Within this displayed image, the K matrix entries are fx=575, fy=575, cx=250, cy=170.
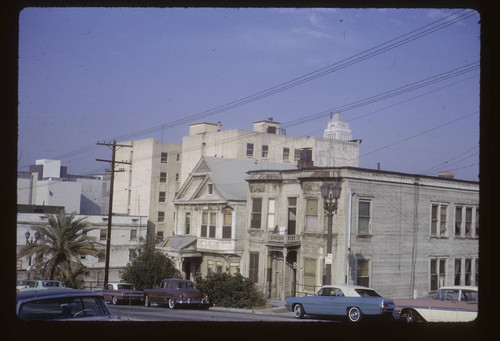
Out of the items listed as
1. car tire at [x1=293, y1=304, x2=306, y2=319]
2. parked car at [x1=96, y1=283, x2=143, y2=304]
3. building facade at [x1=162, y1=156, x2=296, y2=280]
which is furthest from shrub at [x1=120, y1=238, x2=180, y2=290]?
car tire at [x1=293, y1=304, x2=306, y2=319]

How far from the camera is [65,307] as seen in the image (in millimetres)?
6211

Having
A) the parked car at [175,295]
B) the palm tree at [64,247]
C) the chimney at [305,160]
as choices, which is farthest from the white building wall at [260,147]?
the parked car at [175,295]

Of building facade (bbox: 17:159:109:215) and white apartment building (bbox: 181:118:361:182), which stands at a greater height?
white apartment building (bbox: 181:118:361:182)

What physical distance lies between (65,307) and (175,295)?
618 inches

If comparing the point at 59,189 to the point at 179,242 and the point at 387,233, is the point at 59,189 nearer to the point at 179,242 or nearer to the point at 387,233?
the point at 179,242

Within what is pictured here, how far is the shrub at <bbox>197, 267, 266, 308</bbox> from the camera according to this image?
2417 cm

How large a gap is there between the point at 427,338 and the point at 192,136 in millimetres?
44414

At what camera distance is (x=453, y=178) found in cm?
2564

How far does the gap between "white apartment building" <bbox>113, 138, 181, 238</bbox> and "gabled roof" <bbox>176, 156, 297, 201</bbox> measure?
31.3 ft

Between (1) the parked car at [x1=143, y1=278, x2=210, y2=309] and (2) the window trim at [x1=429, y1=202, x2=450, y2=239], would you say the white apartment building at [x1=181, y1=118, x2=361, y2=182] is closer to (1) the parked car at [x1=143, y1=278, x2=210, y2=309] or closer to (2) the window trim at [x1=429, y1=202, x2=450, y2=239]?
(2) the window trim at [x1=429, y1=202, x2=450, y2=239]

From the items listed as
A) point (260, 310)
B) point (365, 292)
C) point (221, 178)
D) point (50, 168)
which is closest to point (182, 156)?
point (50, 168)

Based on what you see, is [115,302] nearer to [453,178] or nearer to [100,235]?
[100,235]

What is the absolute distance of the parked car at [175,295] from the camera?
2152 centimetres
